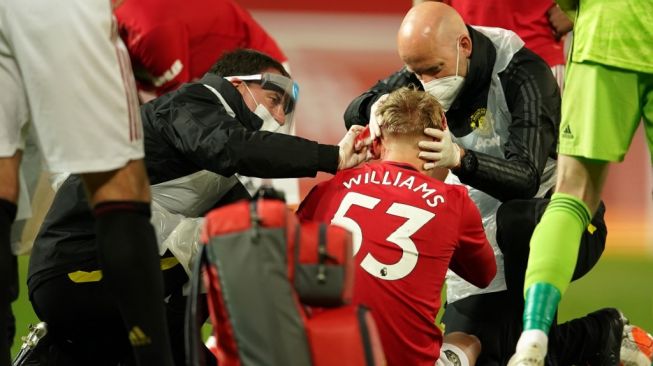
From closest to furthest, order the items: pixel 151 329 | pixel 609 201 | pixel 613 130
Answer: pixel 151 329
pixel 613 130
pixel 609 201

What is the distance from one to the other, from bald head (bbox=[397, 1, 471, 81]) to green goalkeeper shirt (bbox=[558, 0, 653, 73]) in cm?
82

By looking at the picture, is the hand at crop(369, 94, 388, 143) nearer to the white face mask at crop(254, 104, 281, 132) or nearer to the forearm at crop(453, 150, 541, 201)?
the forearm at crop(453, 150, 541, 201)

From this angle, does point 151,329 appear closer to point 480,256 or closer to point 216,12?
point 480,256

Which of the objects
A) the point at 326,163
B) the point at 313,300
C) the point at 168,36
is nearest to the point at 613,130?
the point at 326,163

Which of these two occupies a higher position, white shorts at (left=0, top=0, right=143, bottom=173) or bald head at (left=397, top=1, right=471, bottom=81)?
white shorts at (left=0, top=0, right=143, bottom=173)

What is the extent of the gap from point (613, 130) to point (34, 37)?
4.53ft

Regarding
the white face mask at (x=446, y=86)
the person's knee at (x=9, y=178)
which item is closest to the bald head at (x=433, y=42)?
the white face mask at (x=446, y=86)

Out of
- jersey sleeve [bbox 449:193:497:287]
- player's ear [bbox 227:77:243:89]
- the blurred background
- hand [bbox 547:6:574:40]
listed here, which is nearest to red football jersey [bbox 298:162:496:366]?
jersey sleeve [bbox 449:193:497:287]

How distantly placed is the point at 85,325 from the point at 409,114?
1.03 meters

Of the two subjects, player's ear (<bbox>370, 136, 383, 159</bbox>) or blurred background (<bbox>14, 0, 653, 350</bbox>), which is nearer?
player's ear (<bbox>370, 136, 383, 159</bbox>)

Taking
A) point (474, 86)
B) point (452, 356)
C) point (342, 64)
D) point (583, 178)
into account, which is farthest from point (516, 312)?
point (342, 64)

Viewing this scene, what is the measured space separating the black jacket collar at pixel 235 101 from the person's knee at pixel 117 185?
2.96ft

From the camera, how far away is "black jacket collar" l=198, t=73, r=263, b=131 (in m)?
3.52

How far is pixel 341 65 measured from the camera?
7125 millimetres
